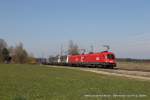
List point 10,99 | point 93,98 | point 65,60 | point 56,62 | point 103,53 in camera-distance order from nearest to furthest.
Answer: point 10,99, point 93,98, point 103,53, point 65,60, point 56,62

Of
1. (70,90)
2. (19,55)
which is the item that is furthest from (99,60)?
(19,55)

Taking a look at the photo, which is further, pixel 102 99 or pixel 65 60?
pixel 65 60

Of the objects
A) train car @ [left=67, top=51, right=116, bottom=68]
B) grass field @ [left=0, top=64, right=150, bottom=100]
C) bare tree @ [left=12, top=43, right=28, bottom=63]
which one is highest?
bare tree @ [left=12, top=43, right=28, bottom=63]

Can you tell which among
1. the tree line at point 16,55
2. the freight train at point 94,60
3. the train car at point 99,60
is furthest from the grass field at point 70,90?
the tree line at point 16,55

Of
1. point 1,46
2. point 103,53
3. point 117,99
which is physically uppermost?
point 1,46

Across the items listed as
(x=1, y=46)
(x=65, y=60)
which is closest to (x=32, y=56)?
(x=1, y=46)

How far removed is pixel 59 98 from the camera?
1310 cm

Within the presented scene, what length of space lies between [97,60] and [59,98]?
56.3 meters

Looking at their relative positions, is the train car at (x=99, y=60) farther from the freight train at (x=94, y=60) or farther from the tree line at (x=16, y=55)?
the tree line at (x=16, y=55)

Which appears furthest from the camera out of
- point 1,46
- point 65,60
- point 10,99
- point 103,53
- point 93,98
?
point 1,46

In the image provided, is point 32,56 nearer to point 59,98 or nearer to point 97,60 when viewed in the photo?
point 97,60

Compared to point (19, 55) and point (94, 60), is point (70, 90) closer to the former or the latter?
point (94, 60)

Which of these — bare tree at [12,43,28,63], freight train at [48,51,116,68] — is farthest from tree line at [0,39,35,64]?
freight train at [48,51,116,68]

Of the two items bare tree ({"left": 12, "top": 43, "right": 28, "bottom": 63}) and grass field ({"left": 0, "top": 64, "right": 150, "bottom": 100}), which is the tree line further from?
Answer: grass field ({"left": 0, "top": 64, "right": 150, "bottom": 100})
